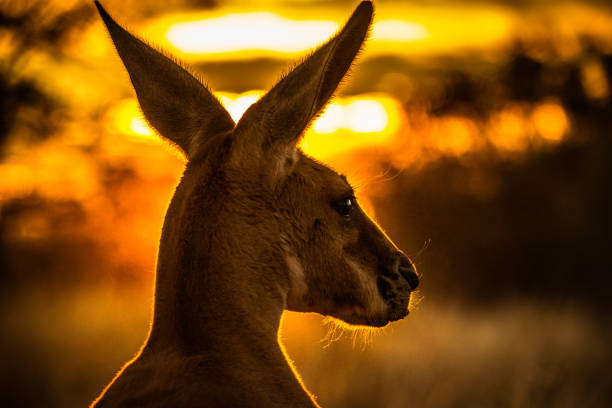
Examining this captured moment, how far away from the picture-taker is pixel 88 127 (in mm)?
13086

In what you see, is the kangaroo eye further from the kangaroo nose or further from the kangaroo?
the kangaroo nose

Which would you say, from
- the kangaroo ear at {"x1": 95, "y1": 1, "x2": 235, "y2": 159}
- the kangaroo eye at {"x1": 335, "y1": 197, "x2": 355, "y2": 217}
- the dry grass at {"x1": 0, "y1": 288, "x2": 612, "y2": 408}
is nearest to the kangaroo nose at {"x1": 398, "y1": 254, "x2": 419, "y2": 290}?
the kangaroo eye at {"x1": 335, "y1": 197, "x2": 355, "y2": 217}

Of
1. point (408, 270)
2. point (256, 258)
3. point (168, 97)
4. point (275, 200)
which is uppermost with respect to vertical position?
point (168, 97)

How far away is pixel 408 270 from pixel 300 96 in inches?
38.7

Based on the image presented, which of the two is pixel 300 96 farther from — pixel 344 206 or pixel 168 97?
pixel 168 97

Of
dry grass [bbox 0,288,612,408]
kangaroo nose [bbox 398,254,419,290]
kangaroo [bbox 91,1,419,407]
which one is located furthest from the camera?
dry grass [bbox 0,288,612,408]

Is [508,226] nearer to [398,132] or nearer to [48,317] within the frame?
[398,132]

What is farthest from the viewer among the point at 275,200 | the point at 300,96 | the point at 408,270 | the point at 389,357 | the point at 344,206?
the point at 389,357

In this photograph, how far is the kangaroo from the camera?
2.84 m

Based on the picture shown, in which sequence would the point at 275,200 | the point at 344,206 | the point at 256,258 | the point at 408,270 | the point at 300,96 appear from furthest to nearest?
the point at 408,270 → the point at 344,206 → the point at 275,200 → the point at 256,258 → the point at 300,96

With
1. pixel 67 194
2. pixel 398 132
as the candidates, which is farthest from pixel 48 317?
pixel 398 132

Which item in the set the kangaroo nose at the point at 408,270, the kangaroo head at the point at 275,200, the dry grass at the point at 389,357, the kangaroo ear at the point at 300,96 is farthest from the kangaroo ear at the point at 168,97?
the dry grass at the point at 389,357

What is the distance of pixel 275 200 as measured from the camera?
3135 millimetres

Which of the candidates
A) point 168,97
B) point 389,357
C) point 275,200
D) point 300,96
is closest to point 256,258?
point 275,200
